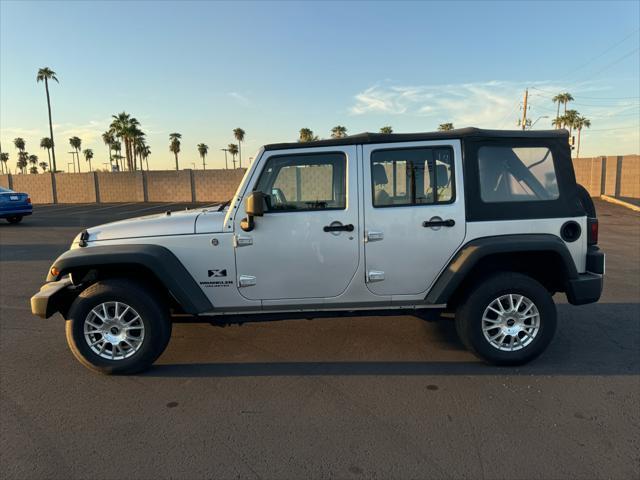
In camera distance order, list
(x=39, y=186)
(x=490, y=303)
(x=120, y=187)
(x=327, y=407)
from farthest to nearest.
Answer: (x=39, y=186), (x=120, y=187), (x=490, y=303), (x=327, y=407)

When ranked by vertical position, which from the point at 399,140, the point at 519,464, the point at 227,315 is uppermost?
the point at 399,140

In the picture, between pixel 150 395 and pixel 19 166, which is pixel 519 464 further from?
pixel 19 166

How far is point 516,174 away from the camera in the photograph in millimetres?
3758

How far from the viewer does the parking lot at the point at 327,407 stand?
Answer: 2.54m

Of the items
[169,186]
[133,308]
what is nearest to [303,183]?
[133,308]

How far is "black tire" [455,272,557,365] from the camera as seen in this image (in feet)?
12.0

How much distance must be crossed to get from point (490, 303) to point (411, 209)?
1057mm

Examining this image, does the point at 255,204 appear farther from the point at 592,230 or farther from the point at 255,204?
the point at 592,230

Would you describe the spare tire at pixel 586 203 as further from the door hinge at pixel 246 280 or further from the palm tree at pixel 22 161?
the palm tree at pixel 22 161

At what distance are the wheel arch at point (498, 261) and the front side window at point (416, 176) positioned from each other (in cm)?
51

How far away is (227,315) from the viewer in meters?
3.80

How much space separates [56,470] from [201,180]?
95.4 ft

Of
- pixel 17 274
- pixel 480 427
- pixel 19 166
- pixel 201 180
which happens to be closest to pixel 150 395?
pixel 480 427

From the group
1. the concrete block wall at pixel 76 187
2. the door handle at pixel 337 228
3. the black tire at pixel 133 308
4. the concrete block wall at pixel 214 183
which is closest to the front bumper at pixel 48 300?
the black tire at pixel 133 308
